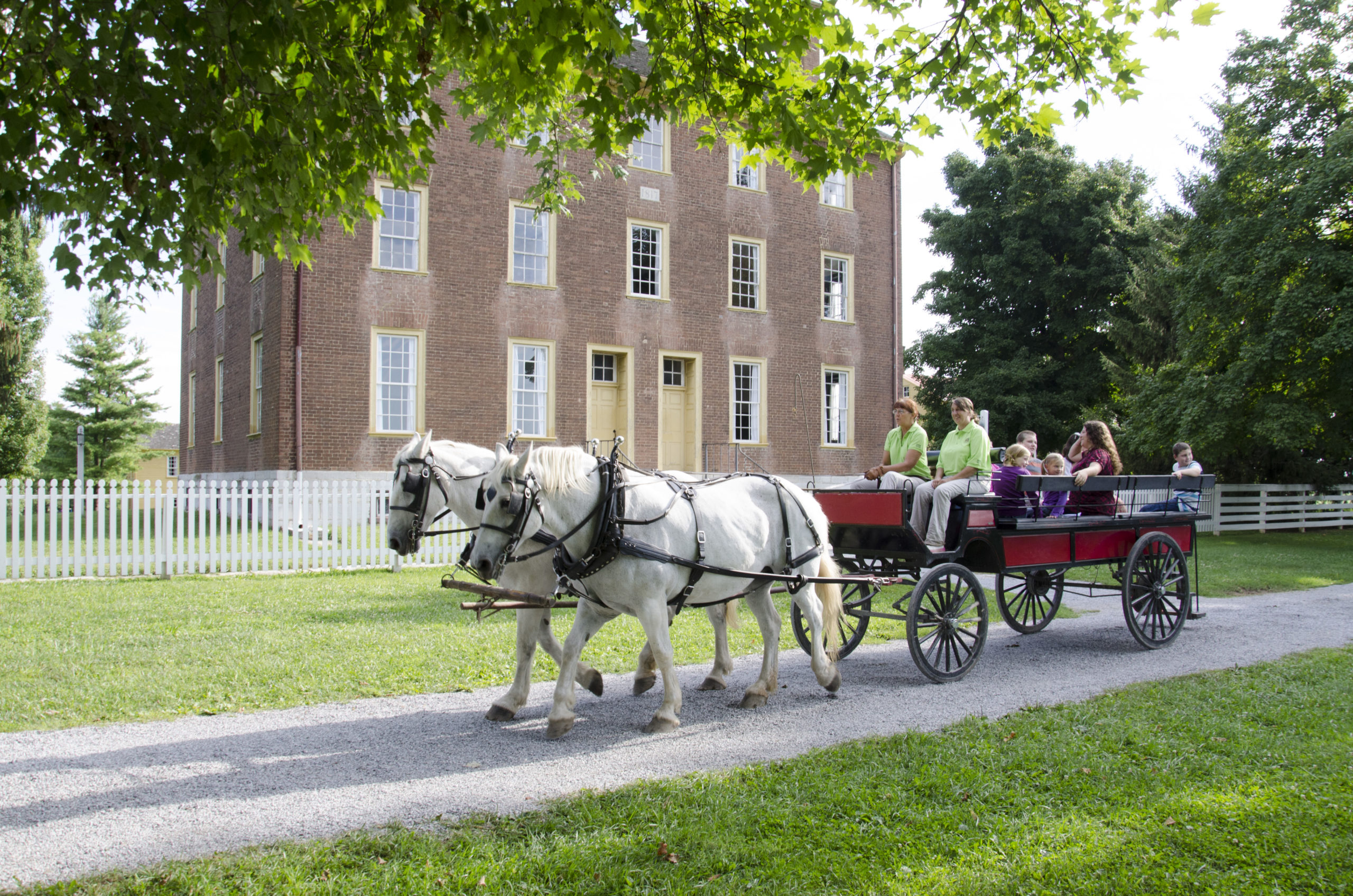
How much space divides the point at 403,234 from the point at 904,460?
1550 cm

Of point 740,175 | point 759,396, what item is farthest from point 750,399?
point 740,175

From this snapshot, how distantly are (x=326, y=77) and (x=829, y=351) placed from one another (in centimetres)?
2168

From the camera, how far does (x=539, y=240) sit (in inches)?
855

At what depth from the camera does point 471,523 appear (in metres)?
6.74

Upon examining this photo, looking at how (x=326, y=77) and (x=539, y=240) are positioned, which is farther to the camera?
(x=539, y=240)

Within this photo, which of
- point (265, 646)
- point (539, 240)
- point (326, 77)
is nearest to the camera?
point (326, 77)

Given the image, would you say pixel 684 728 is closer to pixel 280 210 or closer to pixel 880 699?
pixel 880 699

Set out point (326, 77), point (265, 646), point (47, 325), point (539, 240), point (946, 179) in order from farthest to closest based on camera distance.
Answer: point (946, 179)
point (47, 325)
point (539, 240)
point (265, 646)
point (326, 77)

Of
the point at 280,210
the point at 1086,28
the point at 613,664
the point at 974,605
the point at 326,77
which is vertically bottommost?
the point at 613,664

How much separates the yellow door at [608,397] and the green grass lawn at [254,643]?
9.96 meters

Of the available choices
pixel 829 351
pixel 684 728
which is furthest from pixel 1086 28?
pixel 829 351

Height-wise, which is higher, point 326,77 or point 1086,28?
point 1086,28

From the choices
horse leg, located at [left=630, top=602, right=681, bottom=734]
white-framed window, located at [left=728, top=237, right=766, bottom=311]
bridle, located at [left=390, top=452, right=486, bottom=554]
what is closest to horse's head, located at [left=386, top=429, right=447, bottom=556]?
bridle, located at [left=390, top=452, right=486, bottom=554]

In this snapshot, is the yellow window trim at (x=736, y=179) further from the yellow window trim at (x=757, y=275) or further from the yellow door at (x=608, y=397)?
the yellow door at (x=608, y=397)
